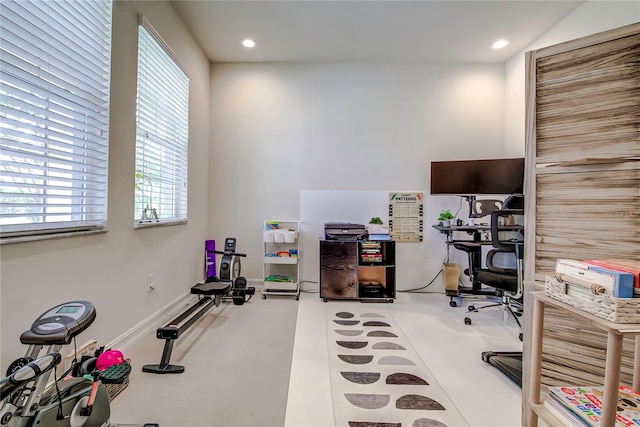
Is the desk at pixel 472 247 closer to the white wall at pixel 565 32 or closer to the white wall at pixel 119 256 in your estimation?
the white wall at pixel 565 32

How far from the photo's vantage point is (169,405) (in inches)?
56.8

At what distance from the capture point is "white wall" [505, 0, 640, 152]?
2.23 metres

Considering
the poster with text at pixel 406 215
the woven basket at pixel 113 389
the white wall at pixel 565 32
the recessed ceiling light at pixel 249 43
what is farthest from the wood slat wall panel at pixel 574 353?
the recessed ceiling light at pixel 249 43

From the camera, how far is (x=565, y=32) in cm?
272

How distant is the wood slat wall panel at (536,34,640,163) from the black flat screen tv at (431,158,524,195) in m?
1.95

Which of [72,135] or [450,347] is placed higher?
[72,135]

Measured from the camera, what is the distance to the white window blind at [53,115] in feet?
3.94

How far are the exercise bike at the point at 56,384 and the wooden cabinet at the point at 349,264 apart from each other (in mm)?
2173

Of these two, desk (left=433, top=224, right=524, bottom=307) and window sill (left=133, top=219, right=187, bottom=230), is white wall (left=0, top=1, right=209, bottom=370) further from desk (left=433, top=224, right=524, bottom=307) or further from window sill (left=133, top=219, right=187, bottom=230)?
desk (left=433, top=224, right=524, bottom=307)

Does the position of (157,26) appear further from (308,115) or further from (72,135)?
(308,115)

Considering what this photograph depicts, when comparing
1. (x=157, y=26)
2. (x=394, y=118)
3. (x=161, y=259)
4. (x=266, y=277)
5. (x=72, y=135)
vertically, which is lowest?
(x=266, y=277)

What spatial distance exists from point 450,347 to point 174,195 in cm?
291

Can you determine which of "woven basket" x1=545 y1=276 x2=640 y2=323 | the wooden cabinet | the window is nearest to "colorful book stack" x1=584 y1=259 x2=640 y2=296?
"woven basket" x1=545 y1=276 x2=640 y2=323

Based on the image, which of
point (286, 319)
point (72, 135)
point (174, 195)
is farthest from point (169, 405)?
point (174, 195)
